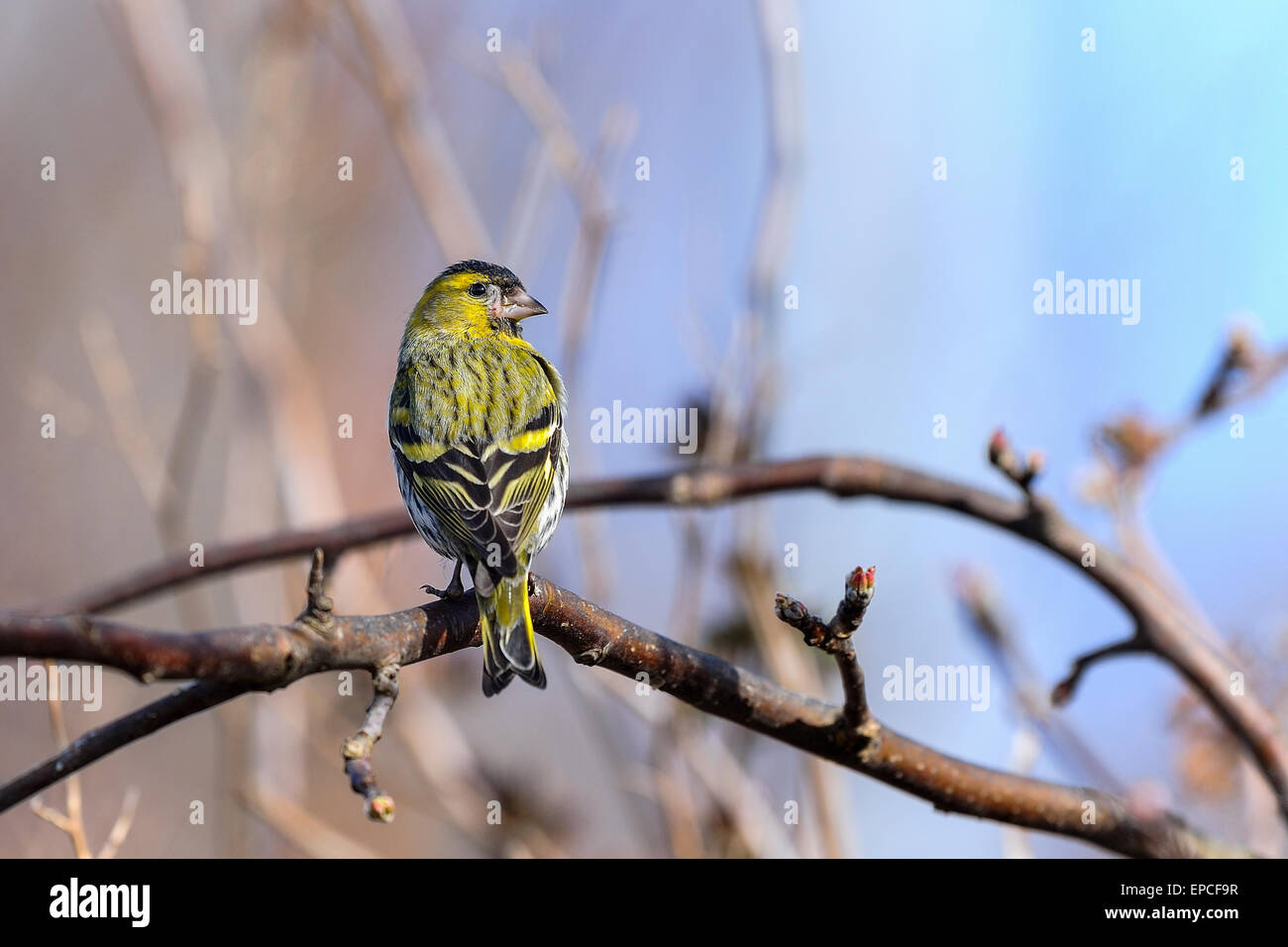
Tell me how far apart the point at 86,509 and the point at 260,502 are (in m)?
3.04

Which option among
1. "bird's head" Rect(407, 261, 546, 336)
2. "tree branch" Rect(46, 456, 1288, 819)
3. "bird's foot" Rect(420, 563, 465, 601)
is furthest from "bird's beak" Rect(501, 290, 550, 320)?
"bird's foot" Rect(420, 563, 465, 601)

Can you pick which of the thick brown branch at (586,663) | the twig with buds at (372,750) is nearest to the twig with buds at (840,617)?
A: the thick brown branch at (586,663)

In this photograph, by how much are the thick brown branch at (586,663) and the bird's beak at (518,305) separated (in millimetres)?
2157

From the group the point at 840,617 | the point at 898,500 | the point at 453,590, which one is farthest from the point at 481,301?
the point at 840,617

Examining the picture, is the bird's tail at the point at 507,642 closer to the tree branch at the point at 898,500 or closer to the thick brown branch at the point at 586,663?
the thick brown branch at the point at 586,663

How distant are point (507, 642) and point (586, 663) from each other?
30 centimetres

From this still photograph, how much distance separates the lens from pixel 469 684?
5254 mm

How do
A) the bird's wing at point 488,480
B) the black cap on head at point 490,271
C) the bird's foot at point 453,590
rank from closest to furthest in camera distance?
the bird's foot at point 453,590 → the bird's wing at point 488,480 → the black cap on head at point 490,271

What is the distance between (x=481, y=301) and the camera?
192 inches

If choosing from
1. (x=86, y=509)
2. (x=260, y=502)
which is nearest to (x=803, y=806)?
(x=260, y=502)

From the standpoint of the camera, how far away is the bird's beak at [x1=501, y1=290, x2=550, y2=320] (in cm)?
484

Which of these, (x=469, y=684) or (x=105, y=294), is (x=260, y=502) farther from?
(x=105, y=294)

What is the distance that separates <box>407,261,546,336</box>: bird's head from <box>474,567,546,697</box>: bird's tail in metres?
2.15

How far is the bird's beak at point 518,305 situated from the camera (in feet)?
15.9
